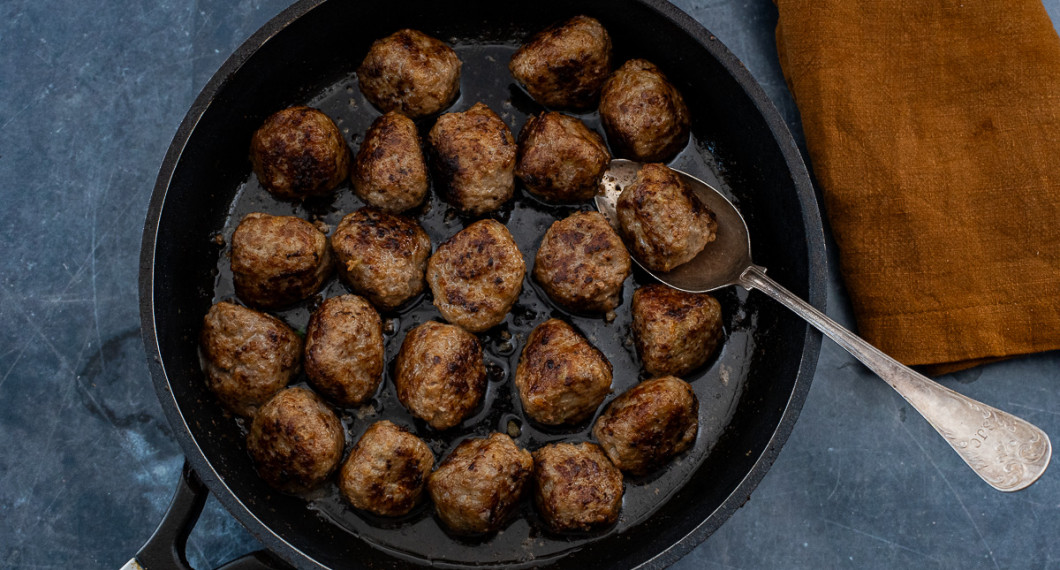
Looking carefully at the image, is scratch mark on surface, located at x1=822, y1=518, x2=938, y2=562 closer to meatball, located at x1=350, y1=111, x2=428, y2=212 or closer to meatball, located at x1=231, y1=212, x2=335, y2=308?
meatball, located at x1=350, y1=111, x2=428, y2=212

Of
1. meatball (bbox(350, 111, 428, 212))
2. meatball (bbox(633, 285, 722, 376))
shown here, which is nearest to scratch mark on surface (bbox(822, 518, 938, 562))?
meatball (bbox(633, 285, 722, 376))

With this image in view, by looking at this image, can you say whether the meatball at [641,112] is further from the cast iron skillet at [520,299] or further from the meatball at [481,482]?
the meatball at [481,482]

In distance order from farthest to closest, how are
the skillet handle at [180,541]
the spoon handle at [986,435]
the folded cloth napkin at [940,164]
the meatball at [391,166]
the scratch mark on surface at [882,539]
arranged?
1. the scratch mark on surface at [882,539]
2. the folded cloth napkin at [940,164]
3. the meatball at [391,166]
4. the skillet handle at [180,541]
5. the spoon handle at [986,435]

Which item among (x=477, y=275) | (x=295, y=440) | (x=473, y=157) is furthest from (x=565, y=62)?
(x=295, y=440)

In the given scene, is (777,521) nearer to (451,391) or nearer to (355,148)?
(451,391)

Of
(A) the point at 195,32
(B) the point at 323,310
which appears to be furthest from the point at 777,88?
(A) the point at 195,32

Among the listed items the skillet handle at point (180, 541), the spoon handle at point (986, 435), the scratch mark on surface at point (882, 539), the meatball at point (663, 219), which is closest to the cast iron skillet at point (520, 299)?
the skillet handle at point (180, 541)
